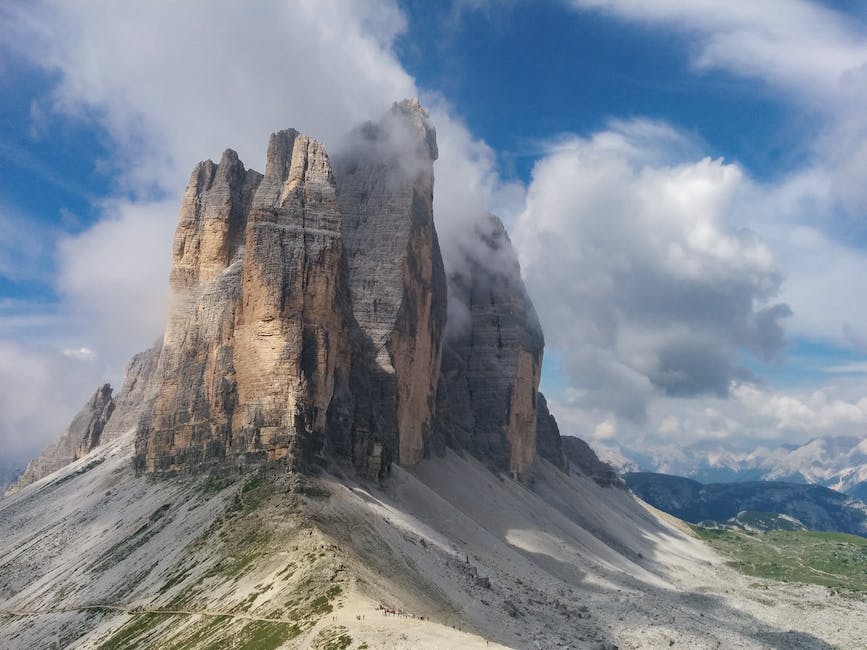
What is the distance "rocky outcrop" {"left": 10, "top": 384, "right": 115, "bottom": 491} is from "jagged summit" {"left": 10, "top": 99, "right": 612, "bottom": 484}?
573 millimetres

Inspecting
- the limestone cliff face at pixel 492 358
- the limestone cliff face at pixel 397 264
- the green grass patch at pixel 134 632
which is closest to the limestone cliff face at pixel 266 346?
the green grass patch at pixel 134 632

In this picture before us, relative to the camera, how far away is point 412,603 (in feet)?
165

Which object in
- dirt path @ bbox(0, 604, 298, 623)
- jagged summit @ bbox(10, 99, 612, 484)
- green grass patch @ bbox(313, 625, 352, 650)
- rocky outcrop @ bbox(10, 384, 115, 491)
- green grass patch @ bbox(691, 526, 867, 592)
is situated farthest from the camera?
rocky outcrop @ bbox(10, 384, 115, 491)

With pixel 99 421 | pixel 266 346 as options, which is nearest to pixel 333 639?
pixel 266 346

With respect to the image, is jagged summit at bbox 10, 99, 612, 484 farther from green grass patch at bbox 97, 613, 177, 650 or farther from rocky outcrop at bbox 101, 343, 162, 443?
green grass patch at bbox 97, 613, 177, 650

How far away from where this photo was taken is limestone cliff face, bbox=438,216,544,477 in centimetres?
15062

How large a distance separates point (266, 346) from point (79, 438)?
111831 millimetres

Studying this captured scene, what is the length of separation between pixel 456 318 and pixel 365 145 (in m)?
48.7

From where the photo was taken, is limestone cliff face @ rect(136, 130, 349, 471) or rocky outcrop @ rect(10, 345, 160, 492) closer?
limestone cliff face @ rect(136, 130, 349, 471)

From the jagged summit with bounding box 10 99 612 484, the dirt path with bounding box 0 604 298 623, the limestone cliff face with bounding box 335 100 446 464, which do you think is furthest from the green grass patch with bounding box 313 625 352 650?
the limestone cliff face with bounding box 335 100 446 464

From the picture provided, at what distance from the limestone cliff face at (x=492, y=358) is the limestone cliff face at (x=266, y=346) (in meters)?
58.3

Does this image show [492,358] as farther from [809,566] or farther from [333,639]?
[333,639]

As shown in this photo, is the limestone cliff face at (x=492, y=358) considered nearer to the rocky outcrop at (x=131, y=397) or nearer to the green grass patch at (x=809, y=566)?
the green grass patch at (x=809, y=566)

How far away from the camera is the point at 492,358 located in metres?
164
